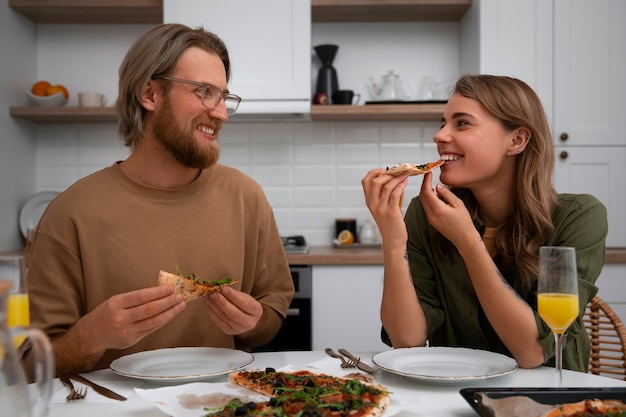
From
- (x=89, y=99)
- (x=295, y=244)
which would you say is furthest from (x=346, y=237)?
(x=89, y=99)

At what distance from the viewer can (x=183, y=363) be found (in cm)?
147

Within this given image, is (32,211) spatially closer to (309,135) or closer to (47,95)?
(47,95)

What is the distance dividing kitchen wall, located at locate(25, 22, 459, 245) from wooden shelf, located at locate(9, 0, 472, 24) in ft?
0.28

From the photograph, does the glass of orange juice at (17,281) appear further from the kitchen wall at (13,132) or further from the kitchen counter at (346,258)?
the kitchen wall at (13,132)

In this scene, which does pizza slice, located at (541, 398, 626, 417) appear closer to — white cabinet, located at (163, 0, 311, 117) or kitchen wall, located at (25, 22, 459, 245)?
white cabinet, located at (163, 0, 311, 117)

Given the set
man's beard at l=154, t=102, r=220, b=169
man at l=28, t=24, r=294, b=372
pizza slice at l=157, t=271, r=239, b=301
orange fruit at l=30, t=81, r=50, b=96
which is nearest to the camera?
pizza slice at l=157, t=271, r=239, b=301

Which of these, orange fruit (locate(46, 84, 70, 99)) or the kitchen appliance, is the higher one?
orange fruit (locate(46, 84, 70, 99))

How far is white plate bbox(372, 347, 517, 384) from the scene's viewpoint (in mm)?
1274

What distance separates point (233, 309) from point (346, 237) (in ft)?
7.45

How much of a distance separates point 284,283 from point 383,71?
2219mm

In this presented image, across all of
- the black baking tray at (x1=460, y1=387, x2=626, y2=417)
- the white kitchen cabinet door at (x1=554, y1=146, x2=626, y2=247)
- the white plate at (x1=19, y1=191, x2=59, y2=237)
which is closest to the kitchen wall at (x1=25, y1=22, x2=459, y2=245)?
the white plate at (x1=19, y1=191, x2=59, y2=237)

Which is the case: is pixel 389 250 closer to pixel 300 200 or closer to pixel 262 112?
pixel 262 112

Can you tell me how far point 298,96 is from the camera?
348 centimetres

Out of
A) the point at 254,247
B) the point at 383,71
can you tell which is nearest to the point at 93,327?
the point at 254,247
